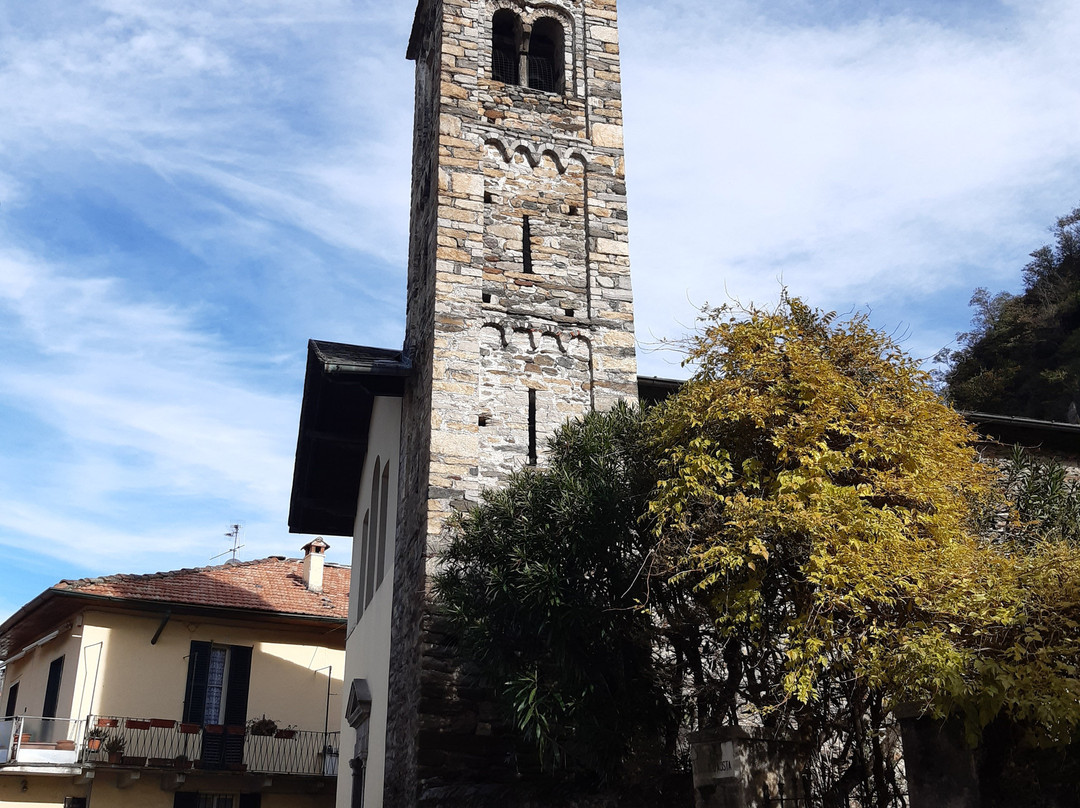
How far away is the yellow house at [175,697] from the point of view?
54.8 feet

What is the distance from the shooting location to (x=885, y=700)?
26.0ft

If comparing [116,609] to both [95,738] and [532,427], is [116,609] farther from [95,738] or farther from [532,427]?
[532,427]

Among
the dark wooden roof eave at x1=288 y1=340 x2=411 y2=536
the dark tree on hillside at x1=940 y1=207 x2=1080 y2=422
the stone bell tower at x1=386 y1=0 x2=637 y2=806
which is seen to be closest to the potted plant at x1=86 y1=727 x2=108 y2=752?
the dark wooden roof eave at x1=288 y1=340 x2=411 y2=536

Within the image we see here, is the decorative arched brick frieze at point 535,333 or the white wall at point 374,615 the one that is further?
the white wall at point 374,615

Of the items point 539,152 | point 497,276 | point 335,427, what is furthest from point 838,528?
point 335,427

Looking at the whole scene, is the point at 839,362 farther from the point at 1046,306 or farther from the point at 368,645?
the point at 1046,306

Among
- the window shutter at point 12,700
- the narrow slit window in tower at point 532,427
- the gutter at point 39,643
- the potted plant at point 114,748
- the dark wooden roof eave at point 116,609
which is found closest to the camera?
the narrow slit window in tower at point 532,427

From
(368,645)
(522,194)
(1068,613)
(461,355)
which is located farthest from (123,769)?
(1068,613)

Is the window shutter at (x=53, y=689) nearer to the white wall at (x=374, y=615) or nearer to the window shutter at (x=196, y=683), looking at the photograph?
the window shutter at (x=196, y=683)

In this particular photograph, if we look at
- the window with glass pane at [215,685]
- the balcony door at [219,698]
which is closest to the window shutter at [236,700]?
the balcony door at [219,698]

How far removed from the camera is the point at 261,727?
58.9ft

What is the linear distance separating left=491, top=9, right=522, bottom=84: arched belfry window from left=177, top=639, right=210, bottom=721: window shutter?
10.7 meters

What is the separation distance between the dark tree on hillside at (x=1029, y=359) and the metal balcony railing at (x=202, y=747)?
1410 centimetres

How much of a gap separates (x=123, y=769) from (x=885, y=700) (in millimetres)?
12677
